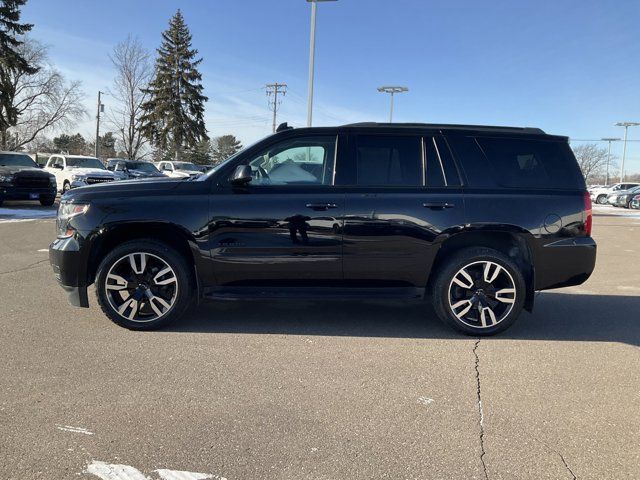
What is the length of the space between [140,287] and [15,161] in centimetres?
1575

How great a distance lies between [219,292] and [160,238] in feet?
2.52

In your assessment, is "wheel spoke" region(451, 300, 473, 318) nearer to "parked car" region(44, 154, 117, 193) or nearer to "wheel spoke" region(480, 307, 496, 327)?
"wheel spoke" region(480, 307, 496, 327)

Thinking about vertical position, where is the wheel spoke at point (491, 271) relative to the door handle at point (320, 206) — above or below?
below

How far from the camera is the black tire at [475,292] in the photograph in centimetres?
456

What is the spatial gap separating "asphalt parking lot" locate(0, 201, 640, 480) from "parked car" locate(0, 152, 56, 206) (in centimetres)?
1310

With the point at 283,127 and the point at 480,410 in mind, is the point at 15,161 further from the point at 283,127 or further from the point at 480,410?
the point at 480,410

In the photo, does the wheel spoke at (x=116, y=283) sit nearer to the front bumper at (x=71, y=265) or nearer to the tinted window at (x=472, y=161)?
the front bumper at (x=71, y=265)

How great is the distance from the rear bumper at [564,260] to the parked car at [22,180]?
1701cm

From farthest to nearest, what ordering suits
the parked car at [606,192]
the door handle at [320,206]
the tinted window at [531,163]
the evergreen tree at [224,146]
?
the evergreen tree at [224,146] → the parked car at [606,192] → the tinted window at [531,163] → the door handle at [320,206]

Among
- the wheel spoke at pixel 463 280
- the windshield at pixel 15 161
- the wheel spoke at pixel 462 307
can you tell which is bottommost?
the wheel spoke at pixel 462 307

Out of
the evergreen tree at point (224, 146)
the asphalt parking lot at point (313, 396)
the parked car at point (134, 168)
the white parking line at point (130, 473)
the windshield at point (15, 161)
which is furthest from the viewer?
the evergreen tree at point (224, 146)

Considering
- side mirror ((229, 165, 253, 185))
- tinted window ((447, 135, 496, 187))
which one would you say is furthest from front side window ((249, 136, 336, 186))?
tinted window ((447, 135, 496, 187))

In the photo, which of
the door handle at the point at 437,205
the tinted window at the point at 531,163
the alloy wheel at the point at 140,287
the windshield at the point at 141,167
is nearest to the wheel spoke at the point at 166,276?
the alloy wheel at the point at 140,287

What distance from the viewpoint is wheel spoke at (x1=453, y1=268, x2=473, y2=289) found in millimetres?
4582
